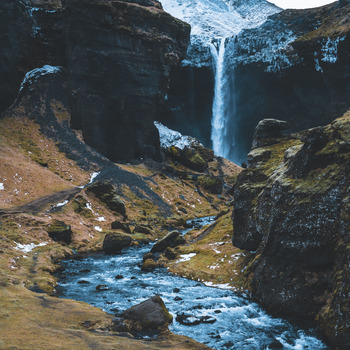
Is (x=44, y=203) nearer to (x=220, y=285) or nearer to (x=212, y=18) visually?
(x=220, y=285)

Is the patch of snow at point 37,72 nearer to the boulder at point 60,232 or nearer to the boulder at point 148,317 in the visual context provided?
the boulder at point 60,232

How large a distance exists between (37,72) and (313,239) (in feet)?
323

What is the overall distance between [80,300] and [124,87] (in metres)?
83.4

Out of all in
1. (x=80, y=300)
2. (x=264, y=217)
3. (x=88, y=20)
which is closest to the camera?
(x=80, y=300)

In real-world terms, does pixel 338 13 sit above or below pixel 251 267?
above

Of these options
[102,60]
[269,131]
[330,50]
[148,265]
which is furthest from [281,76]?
[148,265]

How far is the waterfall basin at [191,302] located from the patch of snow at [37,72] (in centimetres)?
7559

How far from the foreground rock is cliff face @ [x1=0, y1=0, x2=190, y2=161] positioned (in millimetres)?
76230

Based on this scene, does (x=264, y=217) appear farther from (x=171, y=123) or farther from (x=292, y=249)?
(x=171, y=123)

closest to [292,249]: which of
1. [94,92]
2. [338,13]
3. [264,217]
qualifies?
[264,217]

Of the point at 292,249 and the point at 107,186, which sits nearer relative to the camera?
the point at 292,249

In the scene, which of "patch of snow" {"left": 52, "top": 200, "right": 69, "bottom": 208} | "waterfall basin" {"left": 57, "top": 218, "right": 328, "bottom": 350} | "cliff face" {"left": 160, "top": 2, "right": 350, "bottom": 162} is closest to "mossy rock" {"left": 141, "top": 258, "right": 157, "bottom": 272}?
"waterfall basin" {"left": 57, "top": 218, "right": 328, "bottom": 350}

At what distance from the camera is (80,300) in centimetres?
2178

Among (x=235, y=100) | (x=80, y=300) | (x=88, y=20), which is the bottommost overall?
(x=80, y=300)
